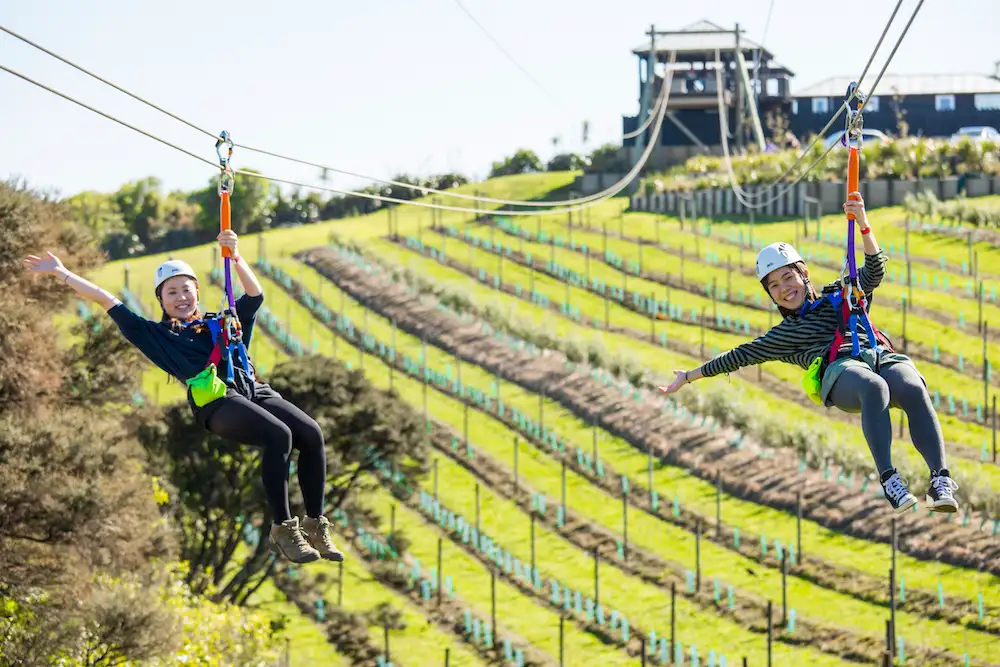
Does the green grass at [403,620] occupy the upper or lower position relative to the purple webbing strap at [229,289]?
lower

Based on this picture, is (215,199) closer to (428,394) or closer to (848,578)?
(428,394)

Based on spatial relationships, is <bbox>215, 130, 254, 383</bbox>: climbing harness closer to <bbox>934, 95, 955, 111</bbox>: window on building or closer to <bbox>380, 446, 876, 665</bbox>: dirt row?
<bbox>380, 446, 876, 665</bbox>: dirt row

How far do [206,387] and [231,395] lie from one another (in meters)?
0.20

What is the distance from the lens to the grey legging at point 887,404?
11.6 meters

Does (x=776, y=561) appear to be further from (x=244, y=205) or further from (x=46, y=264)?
(x=244, y=205)

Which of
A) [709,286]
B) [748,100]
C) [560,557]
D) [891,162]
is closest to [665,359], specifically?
[709,286]

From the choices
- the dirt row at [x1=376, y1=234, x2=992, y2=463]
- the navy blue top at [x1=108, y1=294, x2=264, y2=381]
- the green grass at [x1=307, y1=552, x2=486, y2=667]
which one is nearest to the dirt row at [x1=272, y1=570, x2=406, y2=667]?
the green grass at [x1=307, y1=552, x2=486, y2=667]

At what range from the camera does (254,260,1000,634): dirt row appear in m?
38.3

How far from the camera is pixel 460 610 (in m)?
42.0

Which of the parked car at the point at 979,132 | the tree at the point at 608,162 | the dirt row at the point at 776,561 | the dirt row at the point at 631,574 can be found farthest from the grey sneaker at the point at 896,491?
the tree at the point at 608,162

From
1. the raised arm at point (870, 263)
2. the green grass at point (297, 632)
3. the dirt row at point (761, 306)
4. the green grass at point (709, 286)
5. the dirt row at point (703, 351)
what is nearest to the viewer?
the raised arm at point (870, 263)

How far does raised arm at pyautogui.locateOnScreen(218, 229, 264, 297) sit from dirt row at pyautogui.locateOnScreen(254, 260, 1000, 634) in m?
28.7

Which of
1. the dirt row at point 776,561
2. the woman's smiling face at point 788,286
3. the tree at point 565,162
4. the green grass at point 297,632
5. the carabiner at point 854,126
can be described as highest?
the carabiner at point 854,126

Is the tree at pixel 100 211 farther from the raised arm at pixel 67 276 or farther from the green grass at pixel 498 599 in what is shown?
the raised arm at pixel 67 276
